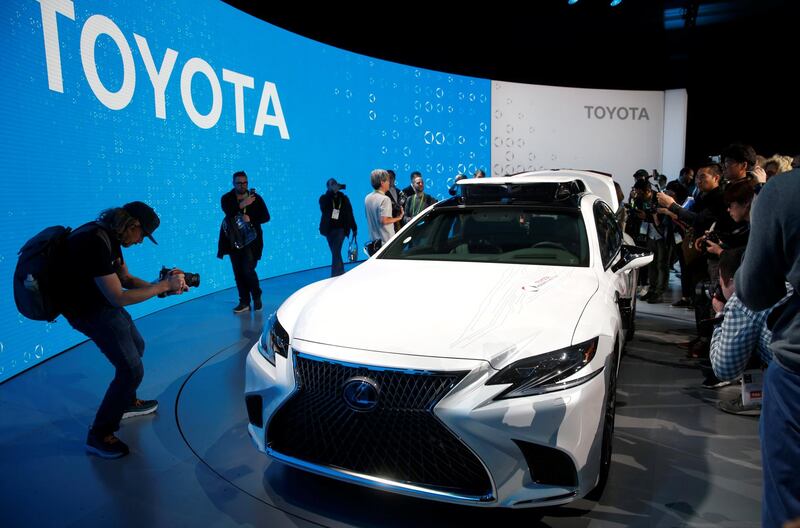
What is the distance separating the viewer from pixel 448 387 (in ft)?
7.14

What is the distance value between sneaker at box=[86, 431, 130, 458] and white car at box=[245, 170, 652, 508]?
1.09 m

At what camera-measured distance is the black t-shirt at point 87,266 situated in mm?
2912

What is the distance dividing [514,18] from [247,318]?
10711 millimetres

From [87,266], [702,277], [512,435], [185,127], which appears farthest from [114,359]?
[702,277]

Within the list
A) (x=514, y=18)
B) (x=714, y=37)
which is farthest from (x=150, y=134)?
(x=714, y=37)

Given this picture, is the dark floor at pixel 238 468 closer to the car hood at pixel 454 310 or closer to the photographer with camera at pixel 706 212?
the car hood at pixel 454 310

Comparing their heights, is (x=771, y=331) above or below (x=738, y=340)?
above

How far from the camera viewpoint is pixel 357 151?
1054cm

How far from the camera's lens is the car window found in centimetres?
354

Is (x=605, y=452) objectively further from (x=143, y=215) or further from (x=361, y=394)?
(x=143, y=215)

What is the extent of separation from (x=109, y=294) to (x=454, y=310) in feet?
6.09

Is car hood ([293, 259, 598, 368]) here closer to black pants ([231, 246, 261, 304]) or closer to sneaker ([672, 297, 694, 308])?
black pants ([231, 246, 261, 304])

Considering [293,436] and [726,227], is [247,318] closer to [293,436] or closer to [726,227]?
[293,436]

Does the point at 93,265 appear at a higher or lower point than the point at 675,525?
higher
